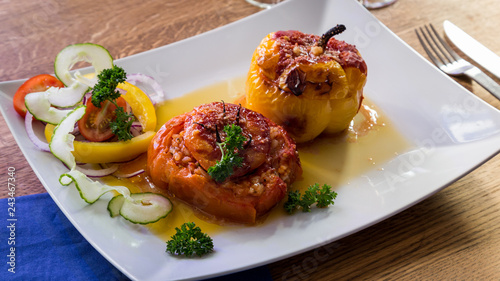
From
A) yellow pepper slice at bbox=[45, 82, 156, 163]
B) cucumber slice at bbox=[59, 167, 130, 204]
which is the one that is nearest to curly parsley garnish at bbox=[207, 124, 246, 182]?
cucumber slice at bbox=[59, 167, 130, 204]

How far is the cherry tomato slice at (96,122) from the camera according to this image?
3559 mm

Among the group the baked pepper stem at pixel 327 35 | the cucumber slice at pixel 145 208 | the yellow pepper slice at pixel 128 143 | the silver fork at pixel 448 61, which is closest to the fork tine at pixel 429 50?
the silver fork at pixel 448 61

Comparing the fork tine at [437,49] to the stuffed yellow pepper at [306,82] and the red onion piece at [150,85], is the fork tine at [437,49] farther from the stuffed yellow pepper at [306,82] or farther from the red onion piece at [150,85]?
the red onion piece at [150,85]

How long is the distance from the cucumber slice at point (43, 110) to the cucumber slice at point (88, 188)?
58 cm

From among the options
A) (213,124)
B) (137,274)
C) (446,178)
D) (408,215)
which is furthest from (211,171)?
(446,178)

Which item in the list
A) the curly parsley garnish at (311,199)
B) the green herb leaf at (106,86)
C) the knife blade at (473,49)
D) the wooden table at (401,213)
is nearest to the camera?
the wooden table at (401,213)

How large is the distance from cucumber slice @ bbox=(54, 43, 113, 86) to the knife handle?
10.5 feet

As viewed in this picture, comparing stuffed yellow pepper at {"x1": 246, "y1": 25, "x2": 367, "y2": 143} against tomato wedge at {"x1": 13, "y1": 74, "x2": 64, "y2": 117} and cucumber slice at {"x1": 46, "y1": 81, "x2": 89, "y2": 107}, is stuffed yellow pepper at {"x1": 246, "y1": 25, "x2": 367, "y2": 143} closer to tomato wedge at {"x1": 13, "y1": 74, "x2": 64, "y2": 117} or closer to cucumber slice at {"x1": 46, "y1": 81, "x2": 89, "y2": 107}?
cucumber slice at {"x1": 46, "y1": 81, "x2": 89, "y2": 107}

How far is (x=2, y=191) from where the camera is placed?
3.42 metres

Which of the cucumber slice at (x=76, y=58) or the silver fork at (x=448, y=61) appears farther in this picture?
the silver fork at (x=448, y=61)

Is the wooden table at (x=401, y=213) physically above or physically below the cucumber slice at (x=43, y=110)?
below

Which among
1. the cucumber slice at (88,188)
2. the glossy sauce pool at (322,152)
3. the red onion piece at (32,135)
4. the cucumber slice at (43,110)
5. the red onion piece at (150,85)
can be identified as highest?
the cucumber slice at (43,110)

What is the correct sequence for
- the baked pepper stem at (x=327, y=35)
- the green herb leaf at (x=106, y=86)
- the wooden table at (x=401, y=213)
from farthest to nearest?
the baked pepper stem at (x=327, y=35), the green herb leaf at (x=106, y=86), the wooden table at (x=401, y=213)

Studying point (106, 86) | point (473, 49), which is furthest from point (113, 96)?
point (473, 49)
